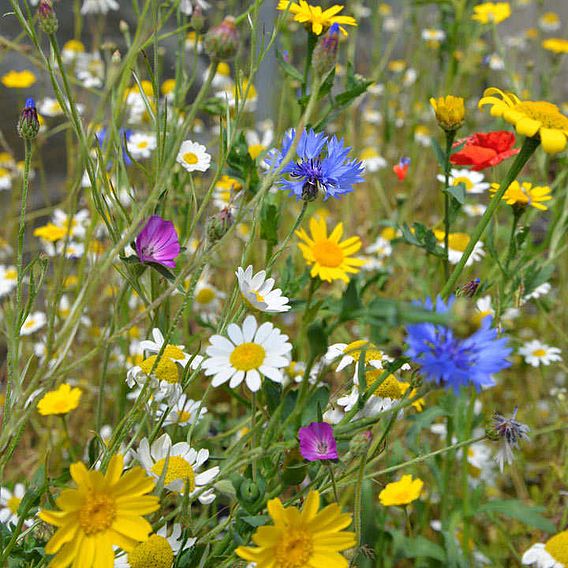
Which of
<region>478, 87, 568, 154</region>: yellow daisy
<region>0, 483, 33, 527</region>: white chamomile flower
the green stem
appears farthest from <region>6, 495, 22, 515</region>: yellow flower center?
<region>478, 87, 568, 154</region>: yellow daisy

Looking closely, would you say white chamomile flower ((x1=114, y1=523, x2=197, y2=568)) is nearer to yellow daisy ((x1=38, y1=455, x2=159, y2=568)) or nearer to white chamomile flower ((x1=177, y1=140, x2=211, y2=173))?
yellow daisy ((x1=38, y1=455, x2=159, y2=568))

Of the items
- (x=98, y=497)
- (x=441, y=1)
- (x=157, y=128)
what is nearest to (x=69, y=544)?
(x=98, y=497)

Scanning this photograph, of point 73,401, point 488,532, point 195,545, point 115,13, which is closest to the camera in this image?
point 195,545

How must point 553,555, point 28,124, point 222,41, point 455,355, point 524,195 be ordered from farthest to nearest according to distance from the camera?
point 524,195, point 553,555, point 28,124, point 222,41, point 455,355

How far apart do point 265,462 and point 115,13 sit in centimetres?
180

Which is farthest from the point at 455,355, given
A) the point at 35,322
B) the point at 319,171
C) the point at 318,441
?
the point at 35,322

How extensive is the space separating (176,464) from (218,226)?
0.20 meters

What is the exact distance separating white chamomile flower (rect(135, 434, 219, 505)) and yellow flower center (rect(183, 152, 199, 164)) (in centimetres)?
35

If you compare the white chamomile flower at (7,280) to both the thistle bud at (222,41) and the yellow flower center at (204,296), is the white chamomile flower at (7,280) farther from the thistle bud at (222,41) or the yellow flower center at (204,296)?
→ the thistle bud at (222,41)

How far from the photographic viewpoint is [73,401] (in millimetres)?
883

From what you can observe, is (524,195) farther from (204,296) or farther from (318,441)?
(204,296)

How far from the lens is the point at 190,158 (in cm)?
80

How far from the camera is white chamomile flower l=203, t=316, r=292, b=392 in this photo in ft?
1.56

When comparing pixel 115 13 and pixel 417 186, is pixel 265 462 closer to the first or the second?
pixel 417 186
